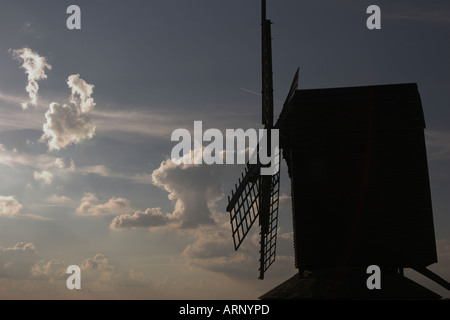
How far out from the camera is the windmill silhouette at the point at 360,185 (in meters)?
22.1

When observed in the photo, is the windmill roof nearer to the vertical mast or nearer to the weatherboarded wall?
the weatherboarded wall

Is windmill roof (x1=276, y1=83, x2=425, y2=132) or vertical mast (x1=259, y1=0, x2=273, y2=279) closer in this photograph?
windmill roof (x1=276, y1=83, x2=425, y2=132)

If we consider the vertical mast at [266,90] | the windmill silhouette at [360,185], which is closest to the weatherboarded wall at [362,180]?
the windmill silhouette at [360,185]

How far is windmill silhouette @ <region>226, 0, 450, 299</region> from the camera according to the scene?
22109 mm

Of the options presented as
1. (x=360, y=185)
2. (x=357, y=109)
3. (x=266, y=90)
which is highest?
(x=266, y=90)

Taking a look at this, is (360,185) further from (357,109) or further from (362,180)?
(357,109)

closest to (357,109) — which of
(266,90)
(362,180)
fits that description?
(362,180)

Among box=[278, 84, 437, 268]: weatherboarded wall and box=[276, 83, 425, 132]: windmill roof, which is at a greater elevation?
box=[276, 83, 425, 132]: windmill roof

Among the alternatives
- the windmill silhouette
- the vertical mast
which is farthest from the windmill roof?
the vertical mast

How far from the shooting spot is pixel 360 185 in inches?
893

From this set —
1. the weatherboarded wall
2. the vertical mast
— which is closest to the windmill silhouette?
the weatherboarded wall

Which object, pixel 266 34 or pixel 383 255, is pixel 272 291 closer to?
pixel 383 255
